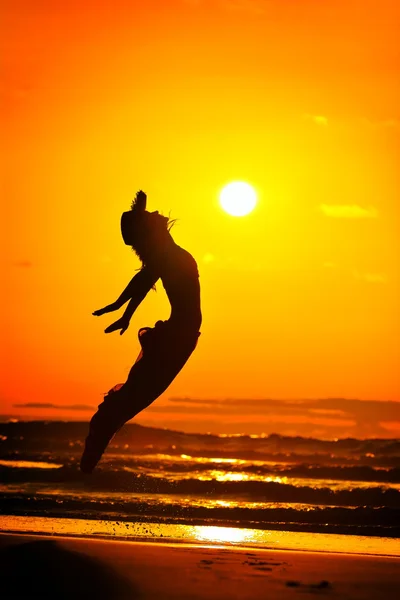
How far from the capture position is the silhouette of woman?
10867mm

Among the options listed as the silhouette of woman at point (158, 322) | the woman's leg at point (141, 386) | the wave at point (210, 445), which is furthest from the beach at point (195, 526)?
the silhouette of woman at point (158, 322)

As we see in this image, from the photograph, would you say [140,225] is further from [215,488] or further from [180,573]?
[215,488]

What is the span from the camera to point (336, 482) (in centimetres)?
2894

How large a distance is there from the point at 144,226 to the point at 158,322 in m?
1.09

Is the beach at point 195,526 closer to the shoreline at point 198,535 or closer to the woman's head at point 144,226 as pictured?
the shoreline at point 198,535

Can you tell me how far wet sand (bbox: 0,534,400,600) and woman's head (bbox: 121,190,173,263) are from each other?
3.32m

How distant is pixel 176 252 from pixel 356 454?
1314 inches

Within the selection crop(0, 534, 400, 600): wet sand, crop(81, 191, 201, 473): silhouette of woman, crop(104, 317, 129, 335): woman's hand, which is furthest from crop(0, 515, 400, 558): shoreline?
crop(104, 317, 129, 335): woman's hand

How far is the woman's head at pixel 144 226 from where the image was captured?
10.9 m

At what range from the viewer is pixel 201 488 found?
2483 cm

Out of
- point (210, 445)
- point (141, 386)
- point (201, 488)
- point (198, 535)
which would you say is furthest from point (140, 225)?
point (210, 445)

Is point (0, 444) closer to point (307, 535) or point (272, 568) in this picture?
point (307, 535)

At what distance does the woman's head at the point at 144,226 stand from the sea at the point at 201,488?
2.47 meters

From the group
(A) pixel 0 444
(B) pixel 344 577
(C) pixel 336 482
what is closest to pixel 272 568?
(B) pixel 344 577
